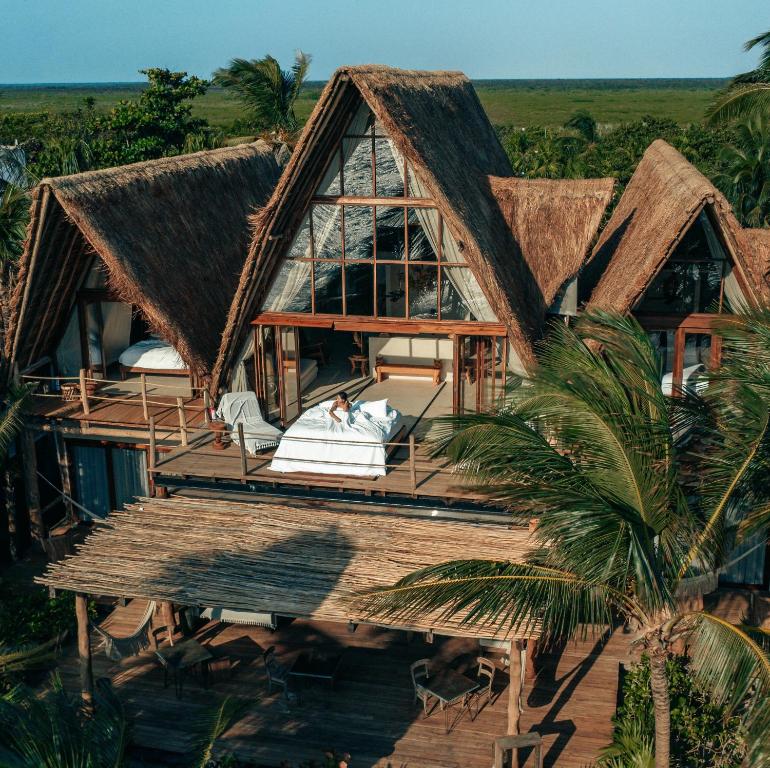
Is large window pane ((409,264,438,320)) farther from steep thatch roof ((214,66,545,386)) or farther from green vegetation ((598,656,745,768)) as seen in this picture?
green vegetation ((598,656,745,768))

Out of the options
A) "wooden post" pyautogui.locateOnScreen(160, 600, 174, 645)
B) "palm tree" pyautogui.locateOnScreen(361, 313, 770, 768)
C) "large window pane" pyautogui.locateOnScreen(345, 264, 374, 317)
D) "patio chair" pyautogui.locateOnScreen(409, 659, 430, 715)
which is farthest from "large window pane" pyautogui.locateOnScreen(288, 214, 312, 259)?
"patio chair" pyautogui.locateOnScreen(409, 659, 430, 715)

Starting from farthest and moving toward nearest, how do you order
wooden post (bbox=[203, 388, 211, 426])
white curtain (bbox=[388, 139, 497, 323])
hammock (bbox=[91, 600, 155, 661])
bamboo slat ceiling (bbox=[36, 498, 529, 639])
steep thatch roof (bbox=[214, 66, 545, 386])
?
1. wooden post (bbox=[203, 388, 211, 426])
2. white curtain (bbox=[388, 139, 497, 323])
3. steep thatch roof (bbox=[214, 66, 545, 386])
4. hammock (bbox=[91, 600, 155, 661])
5. bamboo slat ceiling (bbox=[36, 498, 529, 639])

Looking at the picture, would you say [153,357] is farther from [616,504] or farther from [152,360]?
[616,504]

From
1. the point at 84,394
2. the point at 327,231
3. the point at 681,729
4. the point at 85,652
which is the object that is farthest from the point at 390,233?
the point at 681,729

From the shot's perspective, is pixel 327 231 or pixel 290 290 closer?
pixel 327 231

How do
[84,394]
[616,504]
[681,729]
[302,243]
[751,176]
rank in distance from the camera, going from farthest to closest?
[751,176], [84,394], [302,243], [681,729], [616,504]

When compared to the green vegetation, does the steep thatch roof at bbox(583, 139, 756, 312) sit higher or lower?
higher

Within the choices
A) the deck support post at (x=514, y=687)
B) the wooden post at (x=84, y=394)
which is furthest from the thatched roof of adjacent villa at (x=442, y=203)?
the deck support post at (x=514, y=687)
